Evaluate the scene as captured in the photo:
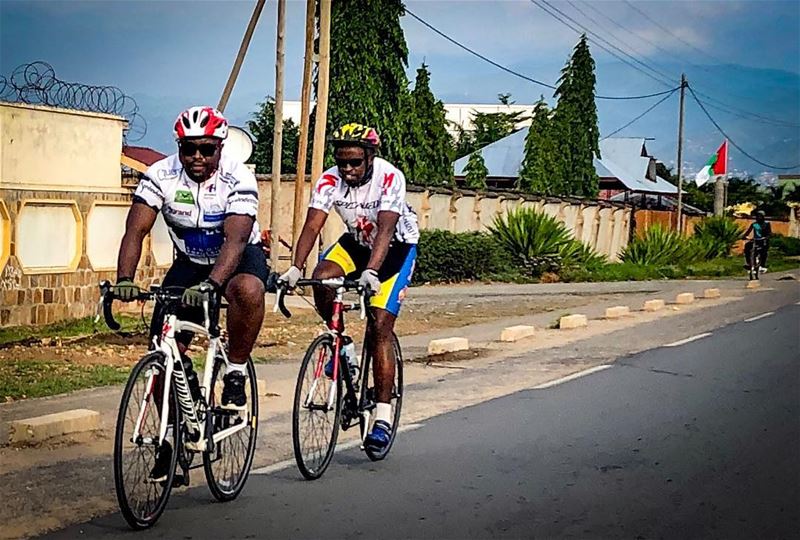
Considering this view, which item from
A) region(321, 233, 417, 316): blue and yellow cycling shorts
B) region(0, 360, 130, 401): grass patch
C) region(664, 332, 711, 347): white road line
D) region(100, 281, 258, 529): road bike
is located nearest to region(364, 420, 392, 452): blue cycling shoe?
region(321, 233, 417, 316): blue and yellow cycling shorts

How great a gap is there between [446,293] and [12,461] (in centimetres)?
1873

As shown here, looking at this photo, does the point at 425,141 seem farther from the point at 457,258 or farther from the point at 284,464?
the point at 284,464

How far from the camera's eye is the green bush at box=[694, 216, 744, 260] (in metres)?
44.0

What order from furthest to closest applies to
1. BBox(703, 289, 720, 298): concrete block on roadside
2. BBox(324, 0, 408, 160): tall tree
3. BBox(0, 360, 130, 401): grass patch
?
BBox(324, 0, 408, 160): tall tree → BBox(703, 289, 720, 298): concrete block on roadside → BBox(0, 360, 130, 401): grass patch

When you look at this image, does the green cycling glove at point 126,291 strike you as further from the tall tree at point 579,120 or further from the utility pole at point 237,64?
the tall tree at point 579,120

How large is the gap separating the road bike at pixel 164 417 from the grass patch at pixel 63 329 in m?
8.42

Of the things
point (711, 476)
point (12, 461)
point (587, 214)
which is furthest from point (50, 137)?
point (587, 214)

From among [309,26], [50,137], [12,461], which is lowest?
[12,461]

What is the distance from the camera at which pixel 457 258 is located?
29.6 m

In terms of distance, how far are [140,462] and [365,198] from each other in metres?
2.41

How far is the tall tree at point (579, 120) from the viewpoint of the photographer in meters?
59.8

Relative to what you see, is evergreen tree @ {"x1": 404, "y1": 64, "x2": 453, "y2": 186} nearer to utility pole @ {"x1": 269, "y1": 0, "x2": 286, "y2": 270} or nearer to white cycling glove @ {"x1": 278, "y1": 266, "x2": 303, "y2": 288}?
utility pole @ {"x1": 269, "y1": 0, "x2": 286, "y2": 270}

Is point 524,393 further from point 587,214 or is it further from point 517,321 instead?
point 587,214

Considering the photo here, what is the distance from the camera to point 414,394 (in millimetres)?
11359
